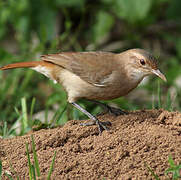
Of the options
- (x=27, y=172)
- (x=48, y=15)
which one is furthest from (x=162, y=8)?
(x=27, y=172)

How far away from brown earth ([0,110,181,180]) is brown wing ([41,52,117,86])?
0.61m

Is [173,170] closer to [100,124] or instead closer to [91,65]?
[100,124]

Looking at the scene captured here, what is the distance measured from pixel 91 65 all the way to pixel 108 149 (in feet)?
4.34

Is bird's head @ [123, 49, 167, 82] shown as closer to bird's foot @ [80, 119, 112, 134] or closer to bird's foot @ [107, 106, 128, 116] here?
bird's foot @ [107, 106, 128, 116]

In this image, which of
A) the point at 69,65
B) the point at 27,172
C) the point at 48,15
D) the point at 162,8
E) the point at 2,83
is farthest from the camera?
the point at 162,8

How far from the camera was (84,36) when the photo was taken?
9.06m

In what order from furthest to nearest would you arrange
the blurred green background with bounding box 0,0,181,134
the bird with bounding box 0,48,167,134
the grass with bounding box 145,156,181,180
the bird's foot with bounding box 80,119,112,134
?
the blurred green background with bounding box 0,0,181,134 < the bird with bounding box 0,48,167,134 < the bird's foot with bounding box 80,119,112,134 < the grass with bounding box 145,156,181,180

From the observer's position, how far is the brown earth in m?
3.28

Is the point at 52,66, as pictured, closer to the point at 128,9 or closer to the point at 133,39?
the point at 128,9

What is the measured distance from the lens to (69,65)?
15.4 feet

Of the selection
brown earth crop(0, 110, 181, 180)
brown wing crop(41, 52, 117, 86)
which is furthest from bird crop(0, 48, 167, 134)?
brown earth crop(0, 110, 181, 180)

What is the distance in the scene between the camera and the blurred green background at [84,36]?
6.38 metres

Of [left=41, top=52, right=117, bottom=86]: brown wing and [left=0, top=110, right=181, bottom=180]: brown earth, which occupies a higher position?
[left=41, top=52, right=117, bottom=86]: brown wing

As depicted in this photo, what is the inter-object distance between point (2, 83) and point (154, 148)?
3.51 meters
